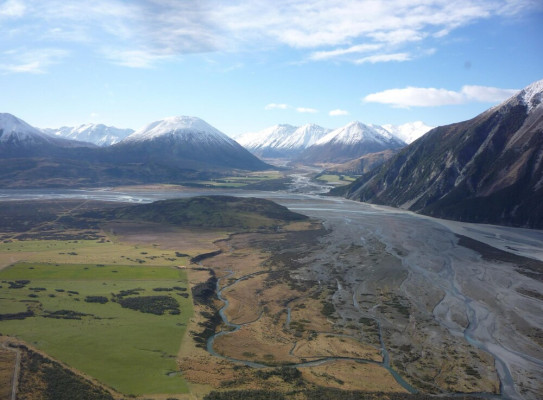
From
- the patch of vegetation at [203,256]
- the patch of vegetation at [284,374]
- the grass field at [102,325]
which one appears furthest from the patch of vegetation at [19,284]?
the patch of vegetation at [284,374]

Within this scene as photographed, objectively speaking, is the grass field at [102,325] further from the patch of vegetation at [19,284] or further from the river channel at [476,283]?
the river channel at [476,283]

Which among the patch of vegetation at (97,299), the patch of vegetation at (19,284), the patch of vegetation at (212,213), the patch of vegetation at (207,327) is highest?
the patch of vegetation at (212,213)

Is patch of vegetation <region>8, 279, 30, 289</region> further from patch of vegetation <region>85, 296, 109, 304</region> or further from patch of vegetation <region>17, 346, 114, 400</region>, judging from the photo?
patch of vegetation <region>17, 346, 114, 400</region>

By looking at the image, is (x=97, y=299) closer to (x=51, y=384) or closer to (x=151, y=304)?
(x=151, y=304)

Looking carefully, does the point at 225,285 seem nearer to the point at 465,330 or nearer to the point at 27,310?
the point at 27,310

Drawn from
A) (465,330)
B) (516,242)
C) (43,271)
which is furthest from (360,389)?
(516,242)
